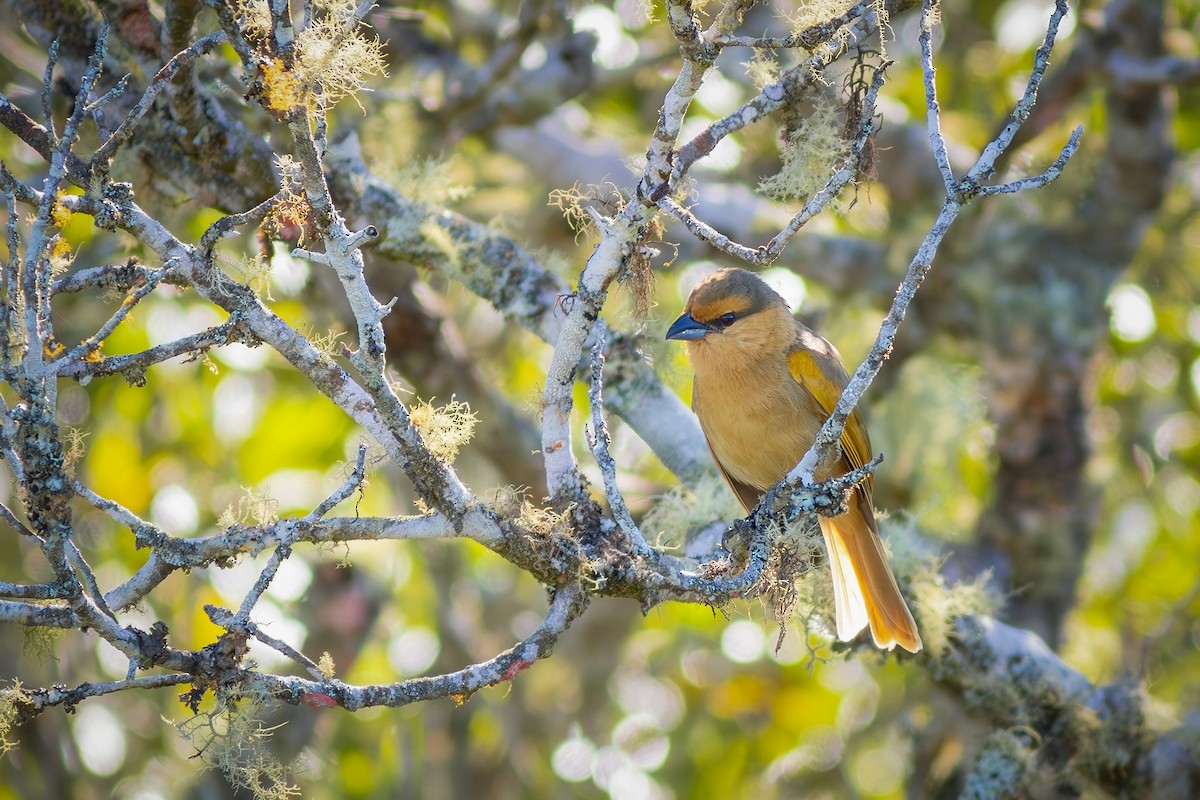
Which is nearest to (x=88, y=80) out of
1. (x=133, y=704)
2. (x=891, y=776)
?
(x=133, y=704)

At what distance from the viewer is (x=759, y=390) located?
3947 millimetres

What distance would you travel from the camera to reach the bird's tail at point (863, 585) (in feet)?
11.4

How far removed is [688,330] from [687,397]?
1.87 meters

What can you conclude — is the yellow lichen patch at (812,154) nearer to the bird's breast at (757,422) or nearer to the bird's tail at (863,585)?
the bird's tail at (863,585)

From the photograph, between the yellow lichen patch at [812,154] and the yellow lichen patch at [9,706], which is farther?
the yellow lichen patch at [812,154]

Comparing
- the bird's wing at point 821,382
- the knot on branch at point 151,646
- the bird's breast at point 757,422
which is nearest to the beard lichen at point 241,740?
the knot on branch at point 151,646

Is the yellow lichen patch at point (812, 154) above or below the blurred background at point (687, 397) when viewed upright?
below

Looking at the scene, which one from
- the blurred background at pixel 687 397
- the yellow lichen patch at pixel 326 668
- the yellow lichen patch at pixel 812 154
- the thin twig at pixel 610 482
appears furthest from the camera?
the blurred background at pixel 687 397

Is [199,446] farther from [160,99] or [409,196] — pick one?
[160,99]

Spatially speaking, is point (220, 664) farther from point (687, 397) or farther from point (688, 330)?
point (687, 397)

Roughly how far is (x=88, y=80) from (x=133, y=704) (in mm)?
4370

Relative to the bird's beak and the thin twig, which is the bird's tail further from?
the thin twig

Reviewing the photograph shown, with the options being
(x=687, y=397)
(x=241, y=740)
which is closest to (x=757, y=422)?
(x=687, y=397)

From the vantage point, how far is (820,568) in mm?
3617
